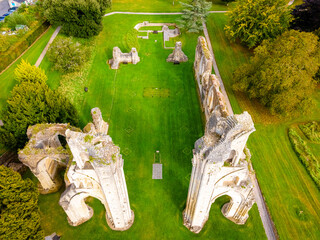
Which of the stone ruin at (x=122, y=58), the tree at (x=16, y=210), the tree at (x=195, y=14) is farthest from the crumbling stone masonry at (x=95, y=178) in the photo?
the tree at (x=195, y=14)

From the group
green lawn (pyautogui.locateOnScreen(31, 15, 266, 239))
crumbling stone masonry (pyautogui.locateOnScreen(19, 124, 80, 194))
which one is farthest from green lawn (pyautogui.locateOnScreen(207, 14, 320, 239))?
crumbling stone masonry (pyautogui.locateOnScreen(19, 124, 80, 194))

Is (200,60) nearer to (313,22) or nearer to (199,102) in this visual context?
(199,102)

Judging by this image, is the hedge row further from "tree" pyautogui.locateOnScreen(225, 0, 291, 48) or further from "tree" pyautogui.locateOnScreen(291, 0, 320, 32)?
"tree" pyautogui.locateOnScreen(291, 0, 320, 32)

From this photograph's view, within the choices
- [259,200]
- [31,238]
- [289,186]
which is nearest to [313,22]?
[289,186]

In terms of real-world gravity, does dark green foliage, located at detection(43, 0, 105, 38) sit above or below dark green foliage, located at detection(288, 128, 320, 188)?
above

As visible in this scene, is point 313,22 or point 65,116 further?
point 313,22

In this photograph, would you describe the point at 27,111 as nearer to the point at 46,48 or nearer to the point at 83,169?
the point at 83,169
